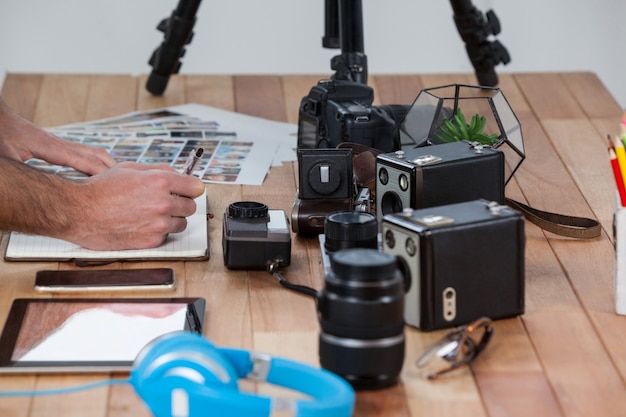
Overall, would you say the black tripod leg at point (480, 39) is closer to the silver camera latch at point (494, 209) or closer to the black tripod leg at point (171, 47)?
the black tripod leg at point (171, 47)

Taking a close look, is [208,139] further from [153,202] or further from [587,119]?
[587,119]

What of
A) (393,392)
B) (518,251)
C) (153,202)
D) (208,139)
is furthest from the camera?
(208,139)

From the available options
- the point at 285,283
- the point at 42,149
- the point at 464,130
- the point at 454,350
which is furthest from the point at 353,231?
the point at 42,149

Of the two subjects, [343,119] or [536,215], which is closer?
[536,215]

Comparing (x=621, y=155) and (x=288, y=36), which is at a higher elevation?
(x=621, y=155)

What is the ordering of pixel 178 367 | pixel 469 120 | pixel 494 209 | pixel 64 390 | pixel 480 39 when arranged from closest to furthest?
1. pixel 178 367
2. pixel 64 390
3. pixel 494 209
4. pixel 469 120
5. pixel 480 39

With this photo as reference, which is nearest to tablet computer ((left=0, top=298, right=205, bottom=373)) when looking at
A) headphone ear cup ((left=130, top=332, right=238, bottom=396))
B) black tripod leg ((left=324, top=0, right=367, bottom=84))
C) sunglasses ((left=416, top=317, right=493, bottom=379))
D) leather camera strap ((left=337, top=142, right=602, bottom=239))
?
headphone ear cup ((left=130, top=332, right=238, bottom=396))

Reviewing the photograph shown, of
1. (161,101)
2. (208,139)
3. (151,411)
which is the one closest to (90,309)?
(151,411)

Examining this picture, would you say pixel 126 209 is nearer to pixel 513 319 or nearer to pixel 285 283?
pixel 285 283

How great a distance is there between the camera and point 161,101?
2.22 metres

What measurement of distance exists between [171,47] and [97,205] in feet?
2.85

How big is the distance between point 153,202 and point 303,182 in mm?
195

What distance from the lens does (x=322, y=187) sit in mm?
1505

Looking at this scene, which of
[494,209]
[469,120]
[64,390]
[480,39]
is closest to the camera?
[64,390]
